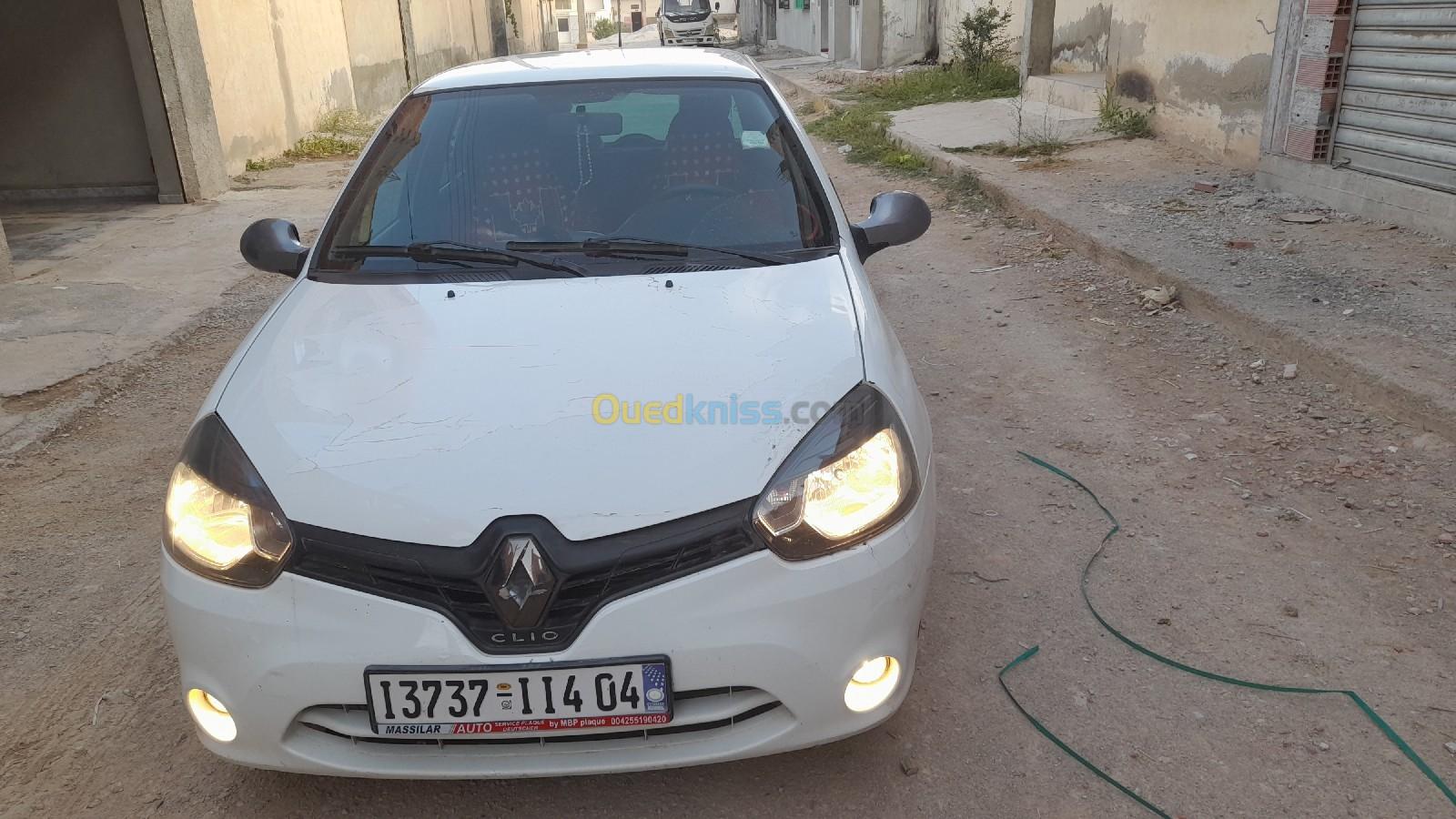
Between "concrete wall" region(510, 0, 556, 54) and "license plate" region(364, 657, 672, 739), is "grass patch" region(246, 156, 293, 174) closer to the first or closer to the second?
"license plate" region(364, 657, 672, 739)

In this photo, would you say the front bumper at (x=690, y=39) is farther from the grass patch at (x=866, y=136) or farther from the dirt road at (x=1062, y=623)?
the dirt road at (x=1062, y=623)

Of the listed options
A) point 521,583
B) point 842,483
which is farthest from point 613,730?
Answer: point 842,483

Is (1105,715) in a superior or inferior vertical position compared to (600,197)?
inferior

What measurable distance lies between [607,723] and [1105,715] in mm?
1202

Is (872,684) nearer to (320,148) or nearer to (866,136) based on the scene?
(866,136)

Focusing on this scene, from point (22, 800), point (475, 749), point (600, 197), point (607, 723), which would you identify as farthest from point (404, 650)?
point (600, 197)

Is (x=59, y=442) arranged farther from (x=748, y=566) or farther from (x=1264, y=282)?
(x=1264, y=282)

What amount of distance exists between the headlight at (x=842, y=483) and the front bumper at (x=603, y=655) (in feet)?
0.13

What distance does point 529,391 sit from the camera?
81.4 inches

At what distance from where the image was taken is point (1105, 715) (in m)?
2.33

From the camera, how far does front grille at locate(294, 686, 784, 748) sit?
1.85 meters

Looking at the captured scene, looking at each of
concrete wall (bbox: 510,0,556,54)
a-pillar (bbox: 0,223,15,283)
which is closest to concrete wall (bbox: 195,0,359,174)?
a-pillar (bbox: 0,223,15,283)

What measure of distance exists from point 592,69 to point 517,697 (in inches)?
83.2

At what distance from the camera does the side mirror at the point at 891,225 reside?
9.96ft
